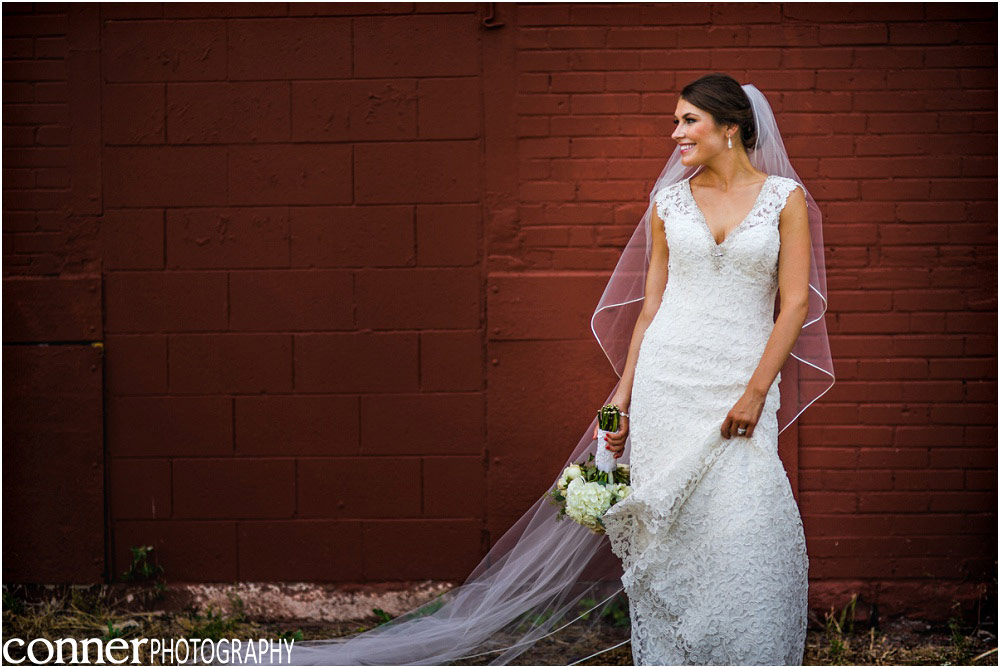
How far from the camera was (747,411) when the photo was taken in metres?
2.93

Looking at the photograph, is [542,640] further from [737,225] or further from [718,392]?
[737,225]

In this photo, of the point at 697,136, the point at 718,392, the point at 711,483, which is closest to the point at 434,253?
the point at 697,136

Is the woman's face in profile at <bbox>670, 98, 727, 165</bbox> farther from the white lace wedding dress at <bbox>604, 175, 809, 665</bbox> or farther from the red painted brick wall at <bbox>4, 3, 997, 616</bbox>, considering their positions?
the red painted brick wall at <bbox>4, 3, 997, 616</bbox>

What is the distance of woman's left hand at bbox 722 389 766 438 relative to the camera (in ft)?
9.62

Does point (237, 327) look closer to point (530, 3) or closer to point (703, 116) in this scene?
point (530, 3)

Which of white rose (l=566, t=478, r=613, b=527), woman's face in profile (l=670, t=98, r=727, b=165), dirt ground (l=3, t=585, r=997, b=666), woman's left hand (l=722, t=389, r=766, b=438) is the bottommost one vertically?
dirt ground (l=3, t=585, r=997, b=666)

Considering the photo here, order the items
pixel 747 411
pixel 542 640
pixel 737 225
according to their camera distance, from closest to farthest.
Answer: pixel 747 411
pixel 737 225
pixel 542 640

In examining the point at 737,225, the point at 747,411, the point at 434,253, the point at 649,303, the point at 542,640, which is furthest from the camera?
the point at 434,253

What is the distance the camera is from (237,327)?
4.17 meters

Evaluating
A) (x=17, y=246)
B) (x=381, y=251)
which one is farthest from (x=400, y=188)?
(x=17, y=246)

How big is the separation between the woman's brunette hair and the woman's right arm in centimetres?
40

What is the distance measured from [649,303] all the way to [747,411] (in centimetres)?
58

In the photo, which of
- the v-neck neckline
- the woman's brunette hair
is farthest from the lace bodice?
the woman's brunette hair

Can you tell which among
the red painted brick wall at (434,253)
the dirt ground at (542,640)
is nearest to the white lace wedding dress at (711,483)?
the dirt ground at (542,640)
